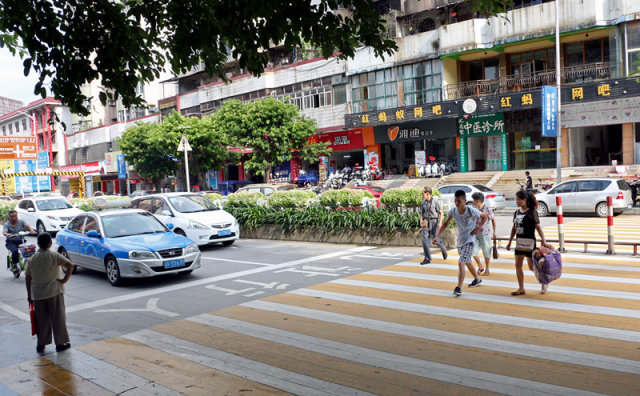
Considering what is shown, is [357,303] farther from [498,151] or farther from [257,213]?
[498,151]

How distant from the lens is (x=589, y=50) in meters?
28.8

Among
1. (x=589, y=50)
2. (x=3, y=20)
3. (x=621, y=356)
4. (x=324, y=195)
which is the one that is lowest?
(x=621, y=356)

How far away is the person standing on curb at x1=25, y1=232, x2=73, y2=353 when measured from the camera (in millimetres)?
6656

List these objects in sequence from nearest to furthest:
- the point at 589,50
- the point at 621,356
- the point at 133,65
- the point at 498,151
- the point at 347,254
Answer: the point at 621,356 < the point at 133,65 < the point at 347,254 < the point at 589,50 < the point at 498,151

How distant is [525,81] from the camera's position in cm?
3009

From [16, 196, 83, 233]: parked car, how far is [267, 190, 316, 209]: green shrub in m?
9.36

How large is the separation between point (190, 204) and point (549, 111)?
19057mm

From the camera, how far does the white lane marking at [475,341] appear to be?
5363 millimetres

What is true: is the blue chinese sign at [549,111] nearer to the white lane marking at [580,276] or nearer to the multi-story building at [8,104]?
the white lane marking at [580,276]

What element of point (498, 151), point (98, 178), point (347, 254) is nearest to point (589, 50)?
point (498, 151)

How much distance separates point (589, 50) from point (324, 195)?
20.5 m

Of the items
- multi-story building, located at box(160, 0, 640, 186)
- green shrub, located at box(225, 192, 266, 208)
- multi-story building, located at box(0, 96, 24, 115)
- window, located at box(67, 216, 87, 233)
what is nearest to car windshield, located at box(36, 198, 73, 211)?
green shrub, located at box(225, 192, 266, 208)

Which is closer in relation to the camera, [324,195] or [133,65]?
[133,65]

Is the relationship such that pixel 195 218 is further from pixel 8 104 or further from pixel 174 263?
pixel 8 104
